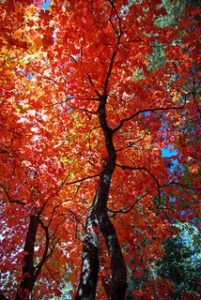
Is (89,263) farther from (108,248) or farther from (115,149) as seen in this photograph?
(115,149)

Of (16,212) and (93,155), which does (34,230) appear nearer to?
(16,212)

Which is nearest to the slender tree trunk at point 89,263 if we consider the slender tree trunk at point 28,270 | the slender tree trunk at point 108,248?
the slender tree trunk at point 108,248

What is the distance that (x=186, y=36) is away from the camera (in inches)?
576

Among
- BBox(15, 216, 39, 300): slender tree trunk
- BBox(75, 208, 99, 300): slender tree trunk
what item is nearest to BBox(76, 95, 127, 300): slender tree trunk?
BBox(75, 208, 99, 300): slender tree trunk

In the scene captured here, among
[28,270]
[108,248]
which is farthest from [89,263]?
[28,270]

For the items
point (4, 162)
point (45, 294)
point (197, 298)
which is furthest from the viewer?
point (45, 294)

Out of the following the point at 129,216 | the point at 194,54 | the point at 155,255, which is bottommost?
the point at 155,255

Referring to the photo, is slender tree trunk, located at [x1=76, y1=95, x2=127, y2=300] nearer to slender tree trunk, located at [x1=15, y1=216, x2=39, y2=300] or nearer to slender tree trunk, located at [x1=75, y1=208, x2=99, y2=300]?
slender tree trunk, located at [x1=75, y1=208, x2=99, y2=300]

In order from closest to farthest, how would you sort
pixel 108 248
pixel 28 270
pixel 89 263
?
pixel 89 263
pixel 108 248
pixel 28 270

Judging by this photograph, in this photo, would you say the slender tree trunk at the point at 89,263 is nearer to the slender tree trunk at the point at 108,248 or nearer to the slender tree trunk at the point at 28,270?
the slender tree trunk at the point at 108,248

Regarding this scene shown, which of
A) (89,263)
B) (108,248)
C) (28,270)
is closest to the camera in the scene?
(89,263)

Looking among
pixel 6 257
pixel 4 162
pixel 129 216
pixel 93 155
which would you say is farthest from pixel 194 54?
pixel 6 257

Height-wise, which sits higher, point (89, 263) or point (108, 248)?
point (108, 248)

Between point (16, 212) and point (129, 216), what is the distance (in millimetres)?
5611
